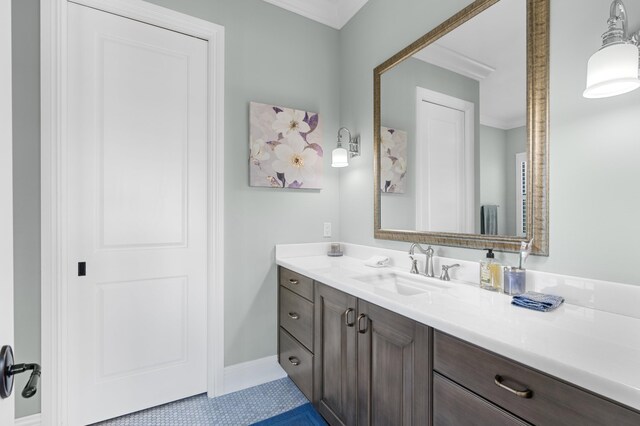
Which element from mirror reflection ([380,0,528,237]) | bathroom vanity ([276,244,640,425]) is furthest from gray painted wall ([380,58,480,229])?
bathroom vanity ([276,244,640,425])

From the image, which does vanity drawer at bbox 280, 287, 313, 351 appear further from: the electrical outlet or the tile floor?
the electrical outlet

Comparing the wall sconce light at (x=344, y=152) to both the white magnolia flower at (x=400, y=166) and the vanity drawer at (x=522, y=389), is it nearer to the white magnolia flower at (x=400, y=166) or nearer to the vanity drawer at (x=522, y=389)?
the white magnolia flower at (x=400, y=166)

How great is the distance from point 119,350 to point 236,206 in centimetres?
110

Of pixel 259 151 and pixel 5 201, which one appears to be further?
pixel 259 151

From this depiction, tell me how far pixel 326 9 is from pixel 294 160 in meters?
1.25

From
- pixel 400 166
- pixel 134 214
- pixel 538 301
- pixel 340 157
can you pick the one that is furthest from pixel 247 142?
pixel 538 301

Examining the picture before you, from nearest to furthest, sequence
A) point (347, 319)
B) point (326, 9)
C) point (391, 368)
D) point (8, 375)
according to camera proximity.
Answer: point (8, 375), point (391, 368), point (347, 319), point (326, 9)

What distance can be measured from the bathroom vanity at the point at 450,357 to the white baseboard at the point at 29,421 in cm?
143

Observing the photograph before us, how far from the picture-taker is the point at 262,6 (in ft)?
7.15

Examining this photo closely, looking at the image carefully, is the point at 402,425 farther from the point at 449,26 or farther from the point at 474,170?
the point at 449,26

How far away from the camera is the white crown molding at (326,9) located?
225 cm

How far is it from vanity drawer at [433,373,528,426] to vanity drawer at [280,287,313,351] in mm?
893

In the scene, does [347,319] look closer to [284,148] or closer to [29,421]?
[284,148]

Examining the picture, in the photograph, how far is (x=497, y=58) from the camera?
138 centimetres
